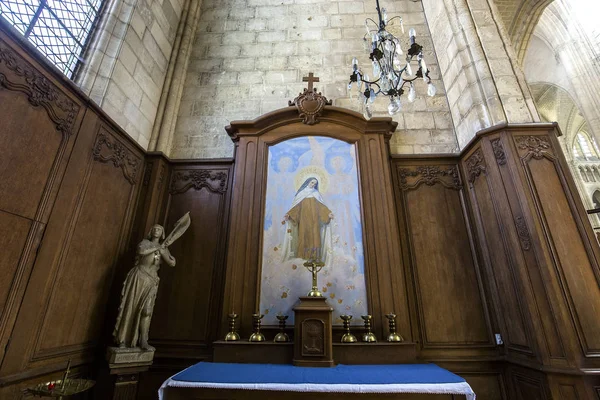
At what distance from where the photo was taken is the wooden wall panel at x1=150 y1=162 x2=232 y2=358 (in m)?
3.54

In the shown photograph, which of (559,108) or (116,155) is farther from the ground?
(559,108)

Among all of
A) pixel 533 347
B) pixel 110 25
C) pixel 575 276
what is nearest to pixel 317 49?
pixel 110 25

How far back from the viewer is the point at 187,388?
2.53 metres

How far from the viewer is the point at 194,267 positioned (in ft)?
12.6

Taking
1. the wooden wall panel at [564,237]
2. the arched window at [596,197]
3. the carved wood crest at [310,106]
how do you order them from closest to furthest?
the wooden wall panel at [564,237] < the carved wood crest at [310,106] < the arched window at [596,197]

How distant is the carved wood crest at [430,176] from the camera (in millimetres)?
4137

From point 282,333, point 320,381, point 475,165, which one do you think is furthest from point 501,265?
point 282,333

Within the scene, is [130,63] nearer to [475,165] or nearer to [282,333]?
[282,333]

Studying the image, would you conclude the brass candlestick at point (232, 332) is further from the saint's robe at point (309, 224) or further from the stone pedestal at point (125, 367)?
the saint's robe at point (309, 224)

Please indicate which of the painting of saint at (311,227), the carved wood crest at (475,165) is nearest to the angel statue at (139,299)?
the painting of saint at (311,227)

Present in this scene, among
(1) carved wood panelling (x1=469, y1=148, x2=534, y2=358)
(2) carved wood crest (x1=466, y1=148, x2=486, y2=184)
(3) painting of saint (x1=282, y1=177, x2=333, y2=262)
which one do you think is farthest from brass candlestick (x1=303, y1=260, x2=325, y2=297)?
(2) carved wood crest (x1=466, y1=148, x2=486, y2=184)

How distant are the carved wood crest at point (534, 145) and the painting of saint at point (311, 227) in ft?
6.66

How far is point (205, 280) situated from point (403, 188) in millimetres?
3128

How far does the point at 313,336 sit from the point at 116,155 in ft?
10.7
